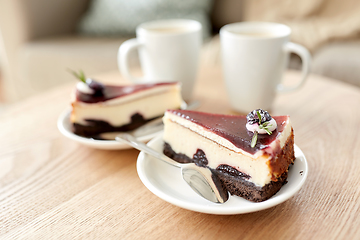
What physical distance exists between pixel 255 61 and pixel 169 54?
283 millimetres

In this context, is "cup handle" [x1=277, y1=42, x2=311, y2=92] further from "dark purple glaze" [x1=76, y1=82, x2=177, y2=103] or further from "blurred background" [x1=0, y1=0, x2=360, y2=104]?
"blurred background" [x1=0, y1=0, x2=360, y2=104]

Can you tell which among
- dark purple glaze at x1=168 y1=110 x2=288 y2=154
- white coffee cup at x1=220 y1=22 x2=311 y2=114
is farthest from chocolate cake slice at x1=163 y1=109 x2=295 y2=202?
white coffee cup at x1=220 y1=22 x2=311 y2=114

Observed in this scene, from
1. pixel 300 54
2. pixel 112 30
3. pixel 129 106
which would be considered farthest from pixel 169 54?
pixel 112 30

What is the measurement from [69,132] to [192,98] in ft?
1.57

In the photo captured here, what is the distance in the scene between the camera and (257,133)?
644 mm

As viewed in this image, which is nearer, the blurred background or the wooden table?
the wooden table

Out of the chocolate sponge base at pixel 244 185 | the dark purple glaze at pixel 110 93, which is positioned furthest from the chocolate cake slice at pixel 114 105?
the chocolate sponge base at pixel 244 185

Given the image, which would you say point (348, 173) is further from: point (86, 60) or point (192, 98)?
point (86, 60)

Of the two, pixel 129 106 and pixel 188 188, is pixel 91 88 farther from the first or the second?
pixel 188 188

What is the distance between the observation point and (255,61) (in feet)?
3.24

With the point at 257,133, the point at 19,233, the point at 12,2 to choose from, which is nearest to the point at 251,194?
the point at 257,133

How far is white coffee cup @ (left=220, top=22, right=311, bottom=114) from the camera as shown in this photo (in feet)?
3.19

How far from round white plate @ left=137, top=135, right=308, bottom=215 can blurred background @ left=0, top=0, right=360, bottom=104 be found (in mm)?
1117

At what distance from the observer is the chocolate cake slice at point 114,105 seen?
0.91m
